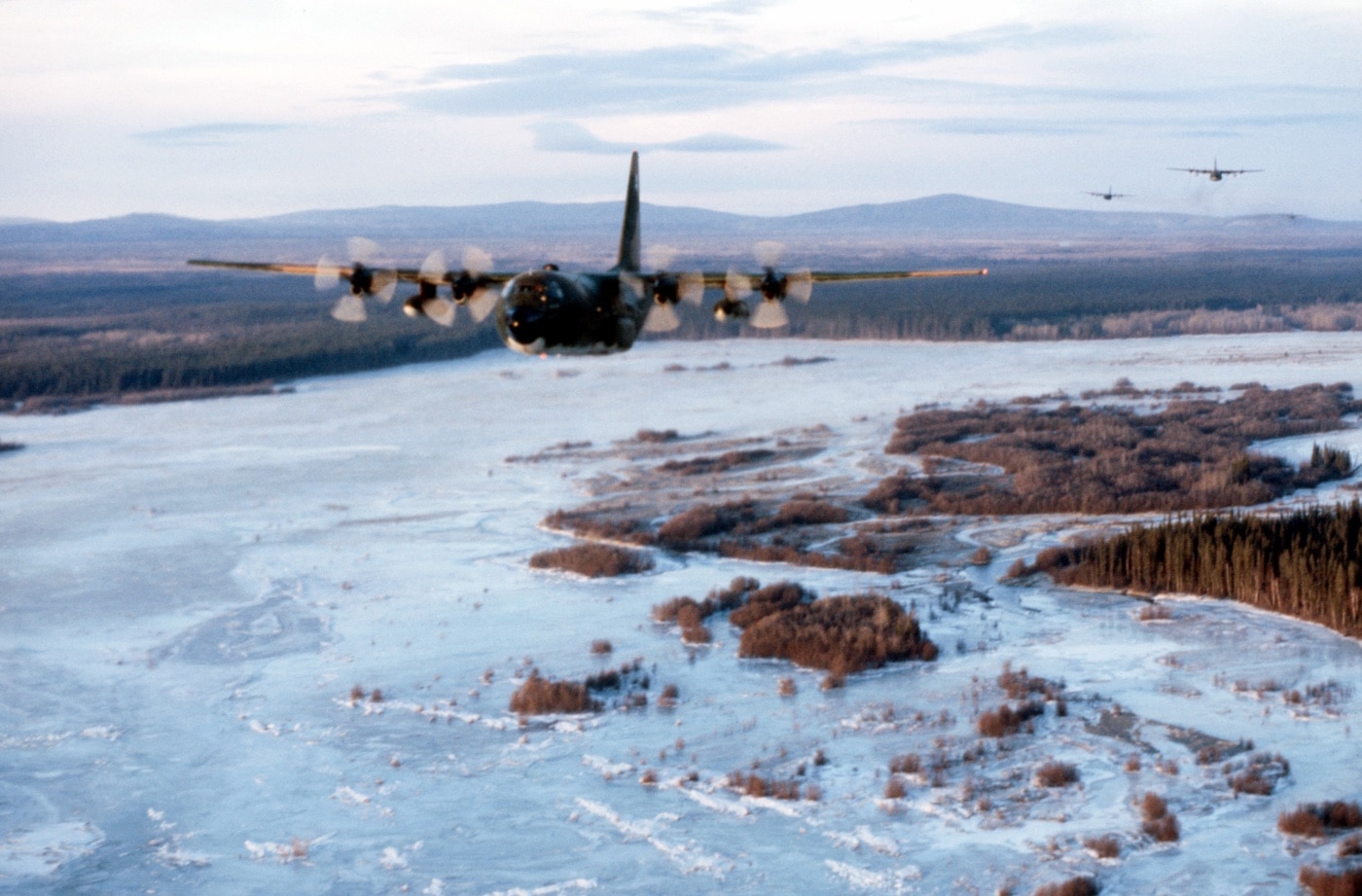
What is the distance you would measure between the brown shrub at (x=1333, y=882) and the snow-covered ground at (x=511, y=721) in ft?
1.30

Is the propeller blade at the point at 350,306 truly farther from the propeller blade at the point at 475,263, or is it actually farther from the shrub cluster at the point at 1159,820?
the shrub cluster at the point at 1159,820

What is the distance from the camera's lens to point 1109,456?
52219mm

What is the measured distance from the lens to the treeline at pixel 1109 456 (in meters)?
45.7

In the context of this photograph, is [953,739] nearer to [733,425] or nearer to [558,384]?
[733,425]

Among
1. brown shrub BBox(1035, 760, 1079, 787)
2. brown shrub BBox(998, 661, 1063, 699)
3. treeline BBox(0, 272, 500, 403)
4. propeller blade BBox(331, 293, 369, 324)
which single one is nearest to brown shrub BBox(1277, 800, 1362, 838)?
brown shrub BBox(1035, 760, 1079, 787)

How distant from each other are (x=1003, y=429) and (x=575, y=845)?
41.1 metres

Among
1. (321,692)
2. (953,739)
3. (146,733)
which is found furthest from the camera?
(321,692)

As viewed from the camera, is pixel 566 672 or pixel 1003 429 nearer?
pixel 566 672

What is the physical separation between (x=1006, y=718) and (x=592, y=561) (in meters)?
15.1

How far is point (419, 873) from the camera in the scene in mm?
21906

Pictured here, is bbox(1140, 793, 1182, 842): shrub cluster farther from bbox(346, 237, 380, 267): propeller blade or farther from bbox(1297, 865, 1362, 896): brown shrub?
bbox(346, 237, 380, 267): propeller blade

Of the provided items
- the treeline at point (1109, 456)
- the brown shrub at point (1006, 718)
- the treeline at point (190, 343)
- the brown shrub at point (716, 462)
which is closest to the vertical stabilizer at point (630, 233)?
the brown shrub at point (1006, 718)

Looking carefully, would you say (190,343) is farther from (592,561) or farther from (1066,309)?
(1066,309)

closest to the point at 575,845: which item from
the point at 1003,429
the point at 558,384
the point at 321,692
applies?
the point at 321,692
